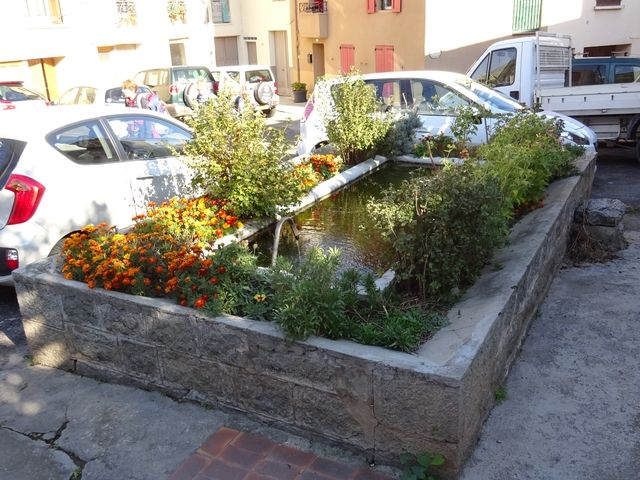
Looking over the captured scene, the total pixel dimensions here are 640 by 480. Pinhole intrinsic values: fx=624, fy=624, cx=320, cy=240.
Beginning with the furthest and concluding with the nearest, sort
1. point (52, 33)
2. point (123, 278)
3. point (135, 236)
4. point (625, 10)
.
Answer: point (52, 33) < point (625, 10) < point (135, 236) < point (123, 278)

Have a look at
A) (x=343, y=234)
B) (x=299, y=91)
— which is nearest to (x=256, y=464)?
(x=343, y=234)

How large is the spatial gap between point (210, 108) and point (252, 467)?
3.21m

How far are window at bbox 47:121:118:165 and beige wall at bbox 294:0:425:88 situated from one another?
1346 centimetres

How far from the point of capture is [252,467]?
3.33m

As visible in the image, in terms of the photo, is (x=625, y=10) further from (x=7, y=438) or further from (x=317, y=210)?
(x=7, y=438)

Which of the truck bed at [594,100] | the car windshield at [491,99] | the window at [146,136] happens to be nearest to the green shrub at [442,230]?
the window at [146,136]

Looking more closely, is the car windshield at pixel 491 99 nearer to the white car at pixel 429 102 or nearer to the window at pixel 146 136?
the white car at pixel 429 102

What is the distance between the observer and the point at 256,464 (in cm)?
336

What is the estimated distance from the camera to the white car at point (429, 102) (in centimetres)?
884

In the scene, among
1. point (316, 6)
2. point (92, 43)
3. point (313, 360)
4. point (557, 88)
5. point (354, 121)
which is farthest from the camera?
point (316, 6)

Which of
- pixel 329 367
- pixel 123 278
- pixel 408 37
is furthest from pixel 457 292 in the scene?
pixel 408 37

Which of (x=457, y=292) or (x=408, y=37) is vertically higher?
(x=408, y=37)

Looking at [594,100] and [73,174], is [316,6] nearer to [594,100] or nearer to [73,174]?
[594,100]

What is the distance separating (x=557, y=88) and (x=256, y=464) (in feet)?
31.7
